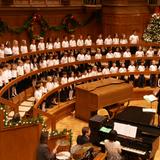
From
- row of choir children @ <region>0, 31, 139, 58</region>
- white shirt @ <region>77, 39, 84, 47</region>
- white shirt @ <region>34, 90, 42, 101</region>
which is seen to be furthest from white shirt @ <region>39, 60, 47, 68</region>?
white shirt @ <region>77, 39, 84, 47</region>

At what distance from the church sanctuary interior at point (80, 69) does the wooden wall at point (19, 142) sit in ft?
0.07

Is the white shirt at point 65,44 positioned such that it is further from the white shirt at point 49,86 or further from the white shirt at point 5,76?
the white shirt at point 5,76

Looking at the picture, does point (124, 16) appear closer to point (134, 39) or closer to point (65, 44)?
point (134, 39)

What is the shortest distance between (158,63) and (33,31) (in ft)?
17.4

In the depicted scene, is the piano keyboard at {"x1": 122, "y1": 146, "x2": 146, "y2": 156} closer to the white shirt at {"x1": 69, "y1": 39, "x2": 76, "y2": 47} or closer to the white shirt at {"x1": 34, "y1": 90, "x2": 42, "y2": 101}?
the white shirt at {"x1": 34, "y1": 90, "x2": 42, "y2": 101}

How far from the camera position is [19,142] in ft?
27.1

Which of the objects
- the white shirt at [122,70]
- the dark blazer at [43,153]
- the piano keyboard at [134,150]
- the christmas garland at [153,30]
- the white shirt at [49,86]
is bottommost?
the piano keyboard at [134,150]

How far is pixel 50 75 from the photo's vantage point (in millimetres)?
14641

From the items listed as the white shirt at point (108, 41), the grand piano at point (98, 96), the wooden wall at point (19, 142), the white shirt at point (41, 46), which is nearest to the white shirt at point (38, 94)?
the grand piano at point (98, 96)

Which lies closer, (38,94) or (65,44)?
(38,94)

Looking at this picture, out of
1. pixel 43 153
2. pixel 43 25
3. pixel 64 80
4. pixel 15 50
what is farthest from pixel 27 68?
pixel 43 153

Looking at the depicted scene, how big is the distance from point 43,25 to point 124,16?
349 centimetres

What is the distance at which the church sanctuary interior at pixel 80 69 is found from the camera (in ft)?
28.6

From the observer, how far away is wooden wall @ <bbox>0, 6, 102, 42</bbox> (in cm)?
1516
